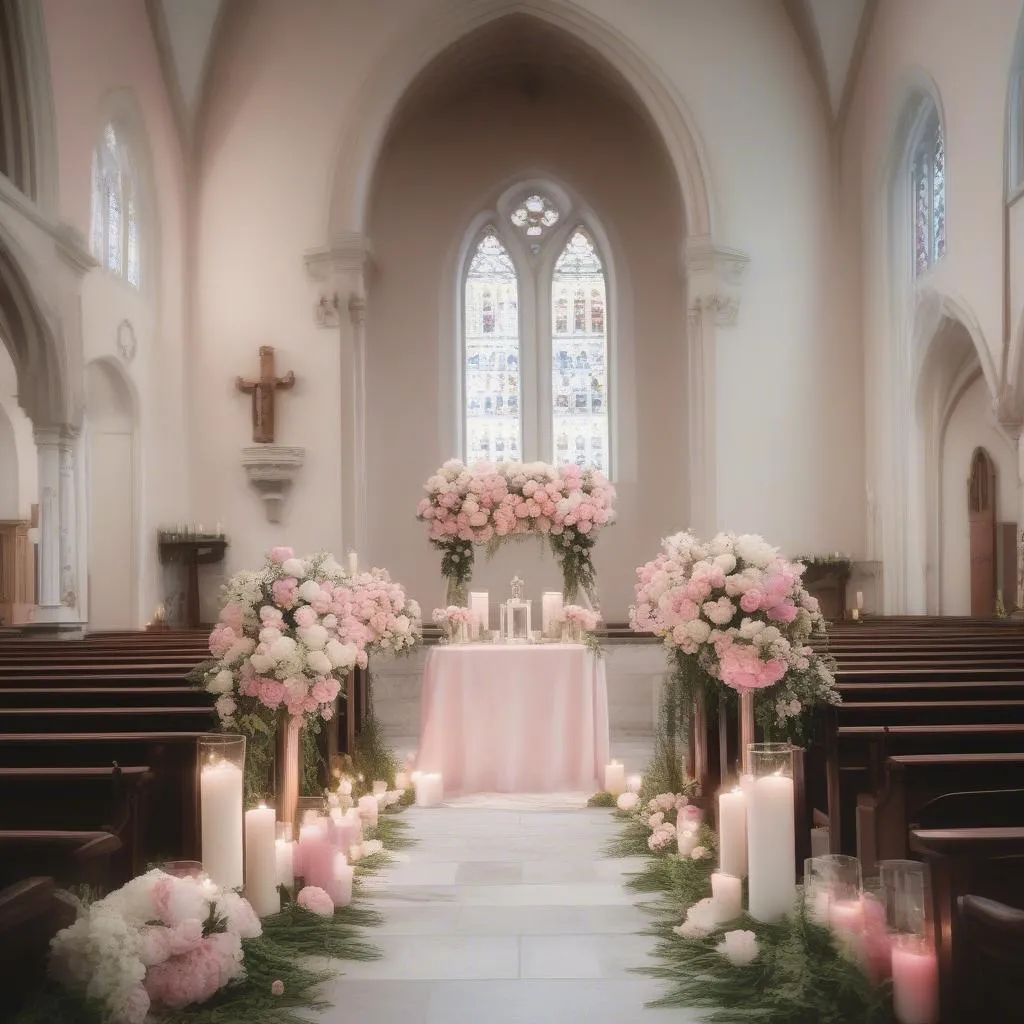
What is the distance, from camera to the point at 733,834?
4219 mm

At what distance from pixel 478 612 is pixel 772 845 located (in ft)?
12.0

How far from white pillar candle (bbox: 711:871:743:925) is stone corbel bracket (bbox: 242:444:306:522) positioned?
9659 mm

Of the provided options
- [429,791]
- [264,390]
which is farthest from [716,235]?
[429,791]

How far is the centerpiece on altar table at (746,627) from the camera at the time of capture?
4324 mm

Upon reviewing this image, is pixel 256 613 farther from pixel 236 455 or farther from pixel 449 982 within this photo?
pixel 236 455

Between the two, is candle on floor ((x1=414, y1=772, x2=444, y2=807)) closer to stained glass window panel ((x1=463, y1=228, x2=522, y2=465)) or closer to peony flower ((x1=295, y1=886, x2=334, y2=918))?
peony flower ((x1=295, y1=886, x2=334, y2=918))

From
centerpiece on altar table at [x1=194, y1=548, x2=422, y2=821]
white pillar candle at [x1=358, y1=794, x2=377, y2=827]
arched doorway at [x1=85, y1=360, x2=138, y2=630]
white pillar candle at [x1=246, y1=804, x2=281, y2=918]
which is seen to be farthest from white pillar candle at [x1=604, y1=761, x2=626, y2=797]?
arched doorway at [x1=85, y1=360, x2=138, y2=630]

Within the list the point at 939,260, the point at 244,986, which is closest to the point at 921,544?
the point at 939,260

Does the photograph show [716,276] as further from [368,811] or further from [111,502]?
[368,811]

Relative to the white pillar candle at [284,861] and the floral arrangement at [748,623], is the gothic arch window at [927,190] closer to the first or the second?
the floral arrangement at [748,623]

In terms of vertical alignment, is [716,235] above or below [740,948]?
above

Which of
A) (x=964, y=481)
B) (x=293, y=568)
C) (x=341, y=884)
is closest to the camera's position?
(x=341, y=884)

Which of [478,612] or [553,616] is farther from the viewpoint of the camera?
[478,612]

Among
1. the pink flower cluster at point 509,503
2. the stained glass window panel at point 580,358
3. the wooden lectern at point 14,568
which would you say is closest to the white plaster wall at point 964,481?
the stained glass window panel at point 580,358
